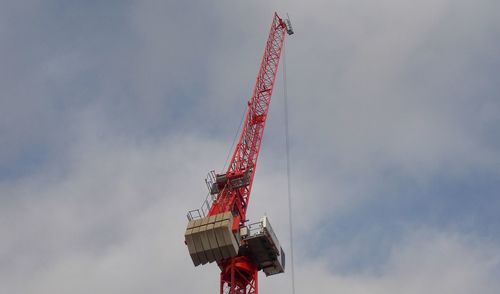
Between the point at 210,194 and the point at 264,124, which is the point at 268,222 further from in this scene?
the point at 264,124

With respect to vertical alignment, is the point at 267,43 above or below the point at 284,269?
above

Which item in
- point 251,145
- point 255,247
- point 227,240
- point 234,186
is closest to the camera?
point 227,240

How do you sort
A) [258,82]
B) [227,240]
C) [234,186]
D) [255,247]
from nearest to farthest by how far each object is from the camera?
[227,240] < [255,247] < [234,186] < [258,82]

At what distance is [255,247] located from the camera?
79.2m

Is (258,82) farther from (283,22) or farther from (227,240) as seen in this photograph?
(227,240)

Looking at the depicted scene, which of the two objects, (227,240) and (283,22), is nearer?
(227,240)

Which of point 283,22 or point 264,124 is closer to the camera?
point 264,124

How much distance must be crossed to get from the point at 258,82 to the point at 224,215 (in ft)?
90.6

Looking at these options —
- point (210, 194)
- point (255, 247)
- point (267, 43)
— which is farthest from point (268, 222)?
point (267, 43)

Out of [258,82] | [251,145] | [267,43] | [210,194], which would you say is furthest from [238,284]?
[267,43]

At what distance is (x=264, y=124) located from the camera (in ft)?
307

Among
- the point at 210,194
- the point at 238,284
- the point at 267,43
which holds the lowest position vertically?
the point at 238,284

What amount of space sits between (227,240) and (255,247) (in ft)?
19.4

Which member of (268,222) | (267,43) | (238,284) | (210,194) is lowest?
(238,284)
